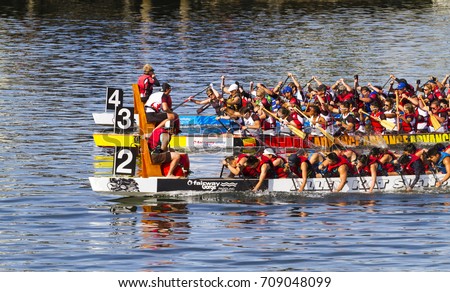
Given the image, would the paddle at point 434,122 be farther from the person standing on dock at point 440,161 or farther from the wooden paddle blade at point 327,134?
the person standing on dock at point 440,161

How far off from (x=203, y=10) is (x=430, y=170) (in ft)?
215

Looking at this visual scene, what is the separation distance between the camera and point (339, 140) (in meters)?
40.7

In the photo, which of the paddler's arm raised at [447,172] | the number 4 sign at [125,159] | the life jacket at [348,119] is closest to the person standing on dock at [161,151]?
the number 4 sign at [125,159]

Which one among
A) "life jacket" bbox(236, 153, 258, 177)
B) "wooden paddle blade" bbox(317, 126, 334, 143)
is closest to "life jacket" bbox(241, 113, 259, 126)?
"wooden paddle blade" bbox(317, 126, 334, 143)

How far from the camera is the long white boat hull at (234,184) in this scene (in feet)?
107

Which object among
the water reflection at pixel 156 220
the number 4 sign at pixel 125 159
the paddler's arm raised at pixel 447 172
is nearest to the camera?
the water reflection at pixel 156 220

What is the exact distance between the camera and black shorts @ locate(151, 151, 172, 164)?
3303cm

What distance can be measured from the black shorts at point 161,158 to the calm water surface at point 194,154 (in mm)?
1186

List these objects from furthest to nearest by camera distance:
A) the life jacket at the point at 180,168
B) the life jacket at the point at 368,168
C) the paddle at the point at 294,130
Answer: the paddle at the point at 294,130, the life jacket at the point at 368,168, the life jacket at the point at 180,168

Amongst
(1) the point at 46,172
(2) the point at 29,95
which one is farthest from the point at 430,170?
(2) the point at 29,95

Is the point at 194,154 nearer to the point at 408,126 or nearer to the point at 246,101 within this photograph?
the point at 246,101

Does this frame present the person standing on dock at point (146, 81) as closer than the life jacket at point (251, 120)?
Yes

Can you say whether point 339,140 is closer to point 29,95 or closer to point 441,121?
point 441,121

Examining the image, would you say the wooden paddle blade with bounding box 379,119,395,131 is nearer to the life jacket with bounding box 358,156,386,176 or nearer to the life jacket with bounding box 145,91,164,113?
the life jacket with bounding box 358,156,386,176
